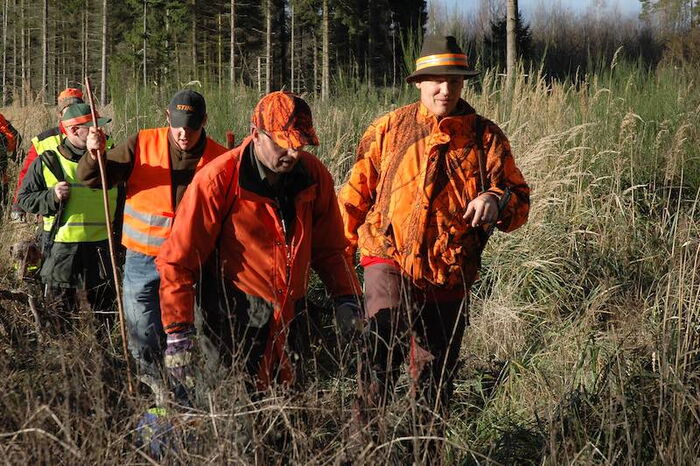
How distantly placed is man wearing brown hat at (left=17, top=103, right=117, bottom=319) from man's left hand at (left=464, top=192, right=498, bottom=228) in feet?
9.22

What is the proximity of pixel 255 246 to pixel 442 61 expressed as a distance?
119 cm

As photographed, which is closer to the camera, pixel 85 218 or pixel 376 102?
pixel 85 218

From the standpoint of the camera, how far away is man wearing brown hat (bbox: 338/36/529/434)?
334 cm

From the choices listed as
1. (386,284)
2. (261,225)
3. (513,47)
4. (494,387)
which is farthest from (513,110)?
(261,225)

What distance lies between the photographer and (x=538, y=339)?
4.76 meters

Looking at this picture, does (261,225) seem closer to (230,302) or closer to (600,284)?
(230,302)

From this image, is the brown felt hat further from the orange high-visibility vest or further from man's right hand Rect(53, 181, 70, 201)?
man's right hand Rect(53, 181, 70, 201)

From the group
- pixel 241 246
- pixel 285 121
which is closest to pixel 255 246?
pixel 241 246

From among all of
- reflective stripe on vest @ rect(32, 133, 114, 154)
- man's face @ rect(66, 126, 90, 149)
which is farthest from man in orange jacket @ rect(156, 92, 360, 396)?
reflective stripe on vest @ rect(32, 133, 114, 154)

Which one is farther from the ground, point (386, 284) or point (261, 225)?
point (261, 225)

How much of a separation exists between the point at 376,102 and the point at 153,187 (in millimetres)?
4626

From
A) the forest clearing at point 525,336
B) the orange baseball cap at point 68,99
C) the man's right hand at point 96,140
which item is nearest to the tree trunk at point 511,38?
the forest clearing at point 525,336

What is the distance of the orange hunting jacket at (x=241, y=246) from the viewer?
289 centimetres

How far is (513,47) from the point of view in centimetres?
916
